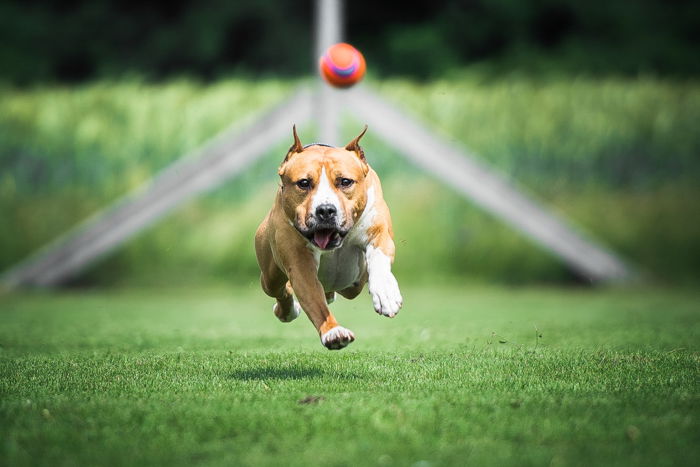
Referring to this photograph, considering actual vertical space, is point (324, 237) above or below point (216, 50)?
below

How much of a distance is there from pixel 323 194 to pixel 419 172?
8.35 meters

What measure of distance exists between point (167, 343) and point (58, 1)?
1659 centimetres

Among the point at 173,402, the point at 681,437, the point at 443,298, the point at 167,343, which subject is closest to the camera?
the point at 681,437

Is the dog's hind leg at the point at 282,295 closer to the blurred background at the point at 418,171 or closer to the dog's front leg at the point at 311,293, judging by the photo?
the dog's front leg at the point at 311,293

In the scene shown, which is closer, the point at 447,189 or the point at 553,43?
the point at 447,189

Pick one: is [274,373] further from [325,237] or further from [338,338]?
[325,237]

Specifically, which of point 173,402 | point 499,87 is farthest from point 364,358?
point 499,87

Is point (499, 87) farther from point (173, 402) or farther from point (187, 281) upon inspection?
point (173, 402)

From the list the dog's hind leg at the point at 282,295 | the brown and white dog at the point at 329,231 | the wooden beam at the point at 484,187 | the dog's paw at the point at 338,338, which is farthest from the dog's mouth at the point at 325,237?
the wooden beam at the point at 484,187

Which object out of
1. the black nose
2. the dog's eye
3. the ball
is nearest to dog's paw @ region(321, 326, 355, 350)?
the black nose

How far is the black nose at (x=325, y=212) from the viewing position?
4.36 m

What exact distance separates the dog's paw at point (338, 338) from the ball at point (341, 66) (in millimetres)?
2928

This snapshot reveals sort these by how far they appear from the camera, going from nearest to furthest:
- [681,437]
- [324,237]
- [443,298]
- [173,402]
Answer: [681,437]
[173,402]
[324,237]
[443,298]

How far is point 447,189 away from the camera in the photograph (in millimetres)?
12625
